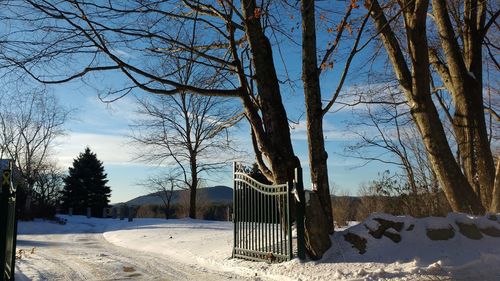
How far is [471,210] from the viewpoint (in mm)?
10438

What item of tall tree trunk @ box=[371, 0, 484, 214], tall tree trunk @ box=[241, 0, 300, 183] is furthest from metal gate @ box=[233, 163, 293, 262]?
tall tree trunk @ box=[371, 0, 484, 214]

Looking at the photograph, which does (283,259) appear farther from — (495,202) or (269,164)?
(495,202)

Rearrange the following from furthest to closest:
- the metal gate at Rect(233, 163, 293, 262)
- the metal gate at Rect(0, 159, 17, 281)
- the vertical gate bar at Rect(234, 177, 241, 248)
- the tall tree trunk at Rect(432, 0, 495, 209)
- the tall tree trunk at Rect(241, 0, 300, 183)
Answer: the tall tree trunk at Rect(432, 0, 495, 209) < the vertical gate bar at Rect(234, 177, 241, 248) < the tall tree trunk at Rect(241, 0, 300, 183) < the metal gate at Rect(233, 163, 293, 262) < the metal gate at Rect(0, 159, 17, 281)

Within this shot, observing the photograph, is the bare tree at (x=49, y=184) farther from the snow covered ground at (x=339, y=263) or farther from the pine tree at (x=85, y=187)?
the snow covered ground at (x=339, y=263)

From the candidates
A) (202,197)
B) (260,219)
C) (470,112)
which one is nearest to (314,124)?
(260,219)

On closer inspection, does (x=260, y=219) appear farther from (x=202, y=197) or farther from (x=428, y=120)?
(x=202, y=197)

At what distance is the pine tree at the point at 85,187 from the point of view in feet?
163

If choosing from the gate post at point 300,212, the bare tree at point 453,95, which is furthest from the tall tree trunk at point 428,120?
the gate post at point 300,212

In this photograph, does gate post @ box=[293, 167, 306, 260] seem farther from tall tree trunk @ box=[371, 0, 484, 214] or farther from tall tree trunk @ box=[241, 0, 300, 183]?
tall tree trunk @ box=[371, 0, 484, 214]

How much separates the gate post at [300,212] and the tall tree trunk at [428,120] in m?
4.05

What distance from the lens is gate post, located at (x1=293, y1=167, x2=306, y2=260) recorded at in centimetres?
821

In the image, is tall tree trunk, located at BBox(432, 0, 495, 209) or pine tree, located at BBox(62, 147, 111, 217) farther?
pine tree, located at BBox(62, 147, 111, 217)

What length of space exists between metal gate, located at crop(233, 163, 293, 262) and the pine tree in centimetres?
4201

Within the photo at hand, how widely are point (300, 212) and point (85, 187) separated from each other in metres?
45.7
